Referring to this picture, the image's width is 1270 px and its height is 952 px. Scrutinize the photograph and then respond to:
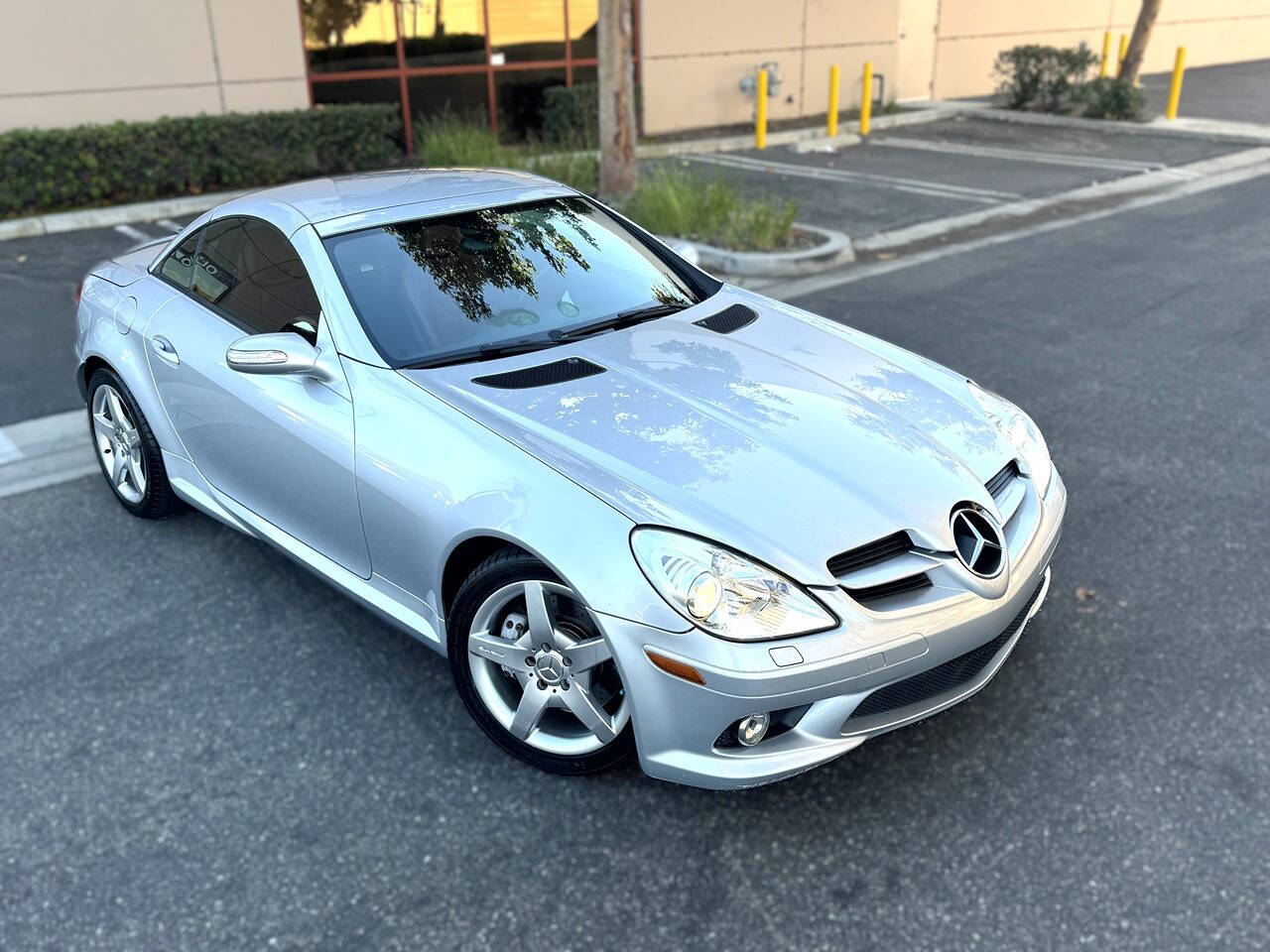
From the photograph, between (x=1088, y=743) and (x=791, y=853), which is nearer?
(x=791, y=853)

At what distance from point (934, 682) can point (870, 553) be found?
42 cm

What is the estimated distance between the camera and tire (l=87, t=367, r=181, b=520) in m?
4.86

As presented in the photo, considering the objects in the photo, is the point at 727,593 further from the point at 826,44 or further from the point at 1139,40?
the point at 1139,40

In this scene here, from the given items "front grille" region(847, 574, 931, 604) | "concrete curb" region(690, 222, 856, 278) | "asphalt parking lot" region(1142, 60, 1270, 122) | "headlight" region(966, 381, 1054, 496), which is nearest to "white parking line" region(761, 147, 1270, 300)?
"concrete curb" region(690, 222, 856, 278)

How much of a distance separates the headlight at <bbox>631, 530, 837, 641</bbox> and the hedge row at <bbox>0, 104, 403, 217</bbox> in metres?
10.9

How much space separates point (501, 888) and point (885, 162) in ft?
45.7

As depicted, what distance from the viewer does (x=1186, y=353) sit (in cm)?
726

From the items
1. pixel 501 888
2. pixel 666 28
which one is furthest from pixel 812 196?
pixel 501 888

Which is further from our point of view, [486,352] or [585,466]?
[486,352]

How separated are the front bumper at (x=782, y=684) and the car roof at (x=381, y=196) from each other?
7.04 feet

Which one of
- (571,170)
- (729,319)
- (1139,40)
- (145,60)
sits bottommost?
(571,170)

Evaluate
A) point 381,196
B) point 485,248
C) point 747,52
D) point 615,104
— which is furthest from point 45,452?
point 747,52

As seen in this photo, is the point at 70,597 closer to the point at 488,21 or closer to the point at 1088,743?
the point at 1088,743

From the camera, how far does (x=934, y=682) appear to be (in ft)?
10.6
